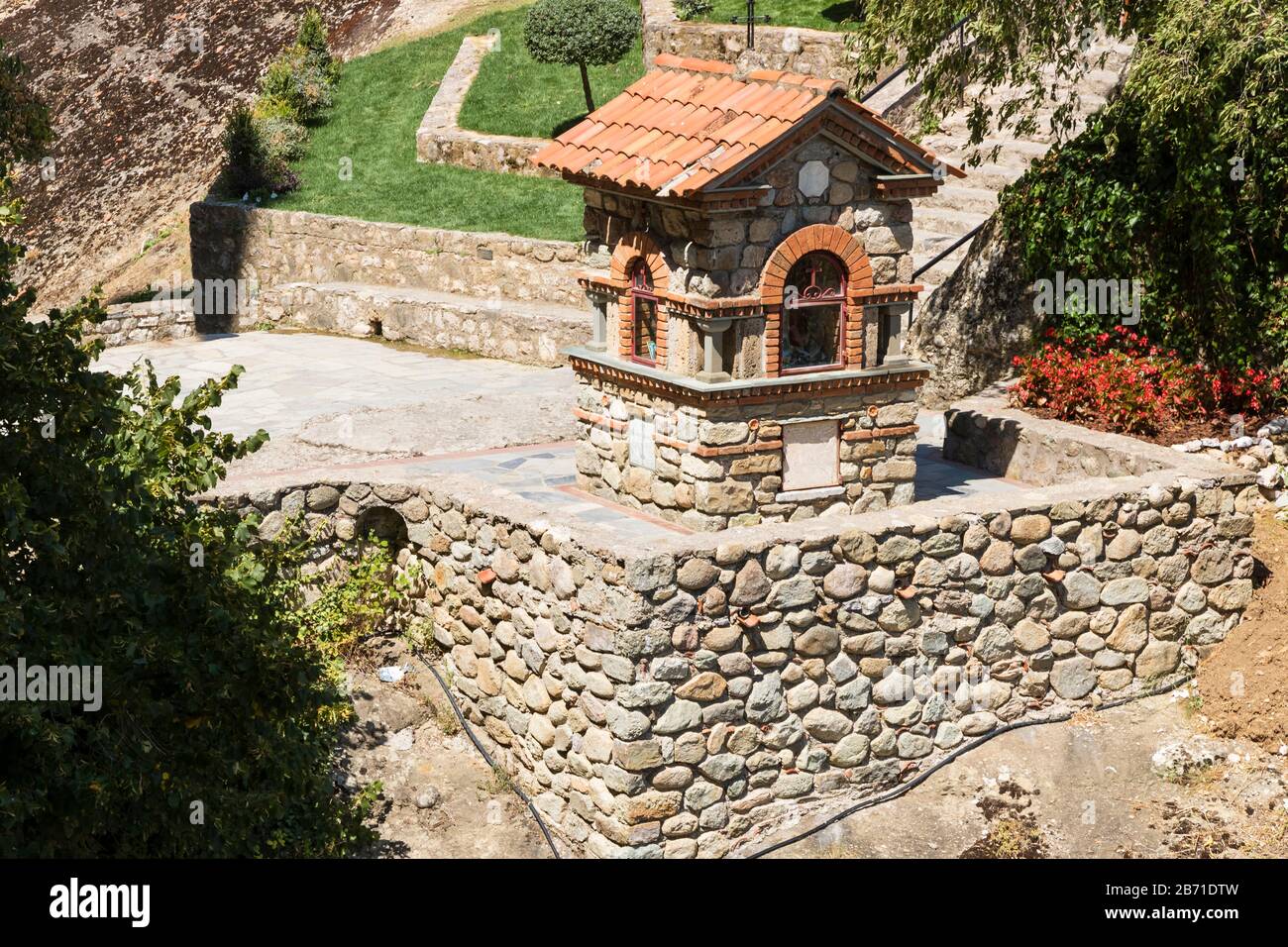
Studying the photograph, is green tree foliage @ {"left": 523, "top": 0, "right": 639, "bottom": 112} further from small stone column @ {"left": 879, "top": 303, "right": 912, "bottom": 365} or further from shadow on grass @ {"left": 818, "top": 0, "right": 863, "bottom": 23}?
small stone column @ {"left": 879, "top": 303, "right": 912, "bottom": 365}

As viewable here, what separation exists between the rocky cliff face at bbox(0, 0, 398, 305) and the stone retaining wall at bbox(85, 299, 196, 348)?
33.3 ft

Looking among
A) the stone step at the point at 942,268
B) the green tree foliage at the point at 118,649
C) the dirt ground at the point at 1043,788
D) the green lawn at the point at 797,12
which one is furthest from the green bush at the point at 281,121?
the green tree foliage at the point at 118,649

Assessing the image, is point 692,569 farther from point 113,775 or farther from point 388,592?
point 113,775

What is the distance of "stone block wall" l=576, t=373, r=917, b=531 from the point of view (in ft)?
41.3

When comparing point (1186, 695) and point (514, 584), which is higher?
point (514, 584)

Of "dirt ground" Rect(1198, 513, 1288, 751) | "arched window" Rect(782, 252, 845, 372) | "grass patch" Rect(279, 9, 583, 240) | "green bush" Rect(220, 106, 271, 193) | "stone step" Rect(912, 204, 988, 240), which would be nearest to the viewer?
"arched window" Rect(782, 252, 845, 372)

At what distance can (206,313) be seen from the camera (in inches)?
977

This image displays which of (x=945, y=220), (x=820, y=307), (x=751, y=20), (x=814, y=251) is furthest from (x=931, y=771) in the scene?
(x=751, y=20)

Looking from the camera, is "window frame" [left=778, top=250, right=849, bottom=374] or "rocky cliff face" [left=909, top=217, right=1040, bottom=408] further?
"rocky cliff face" [left=909, top=217, right=1040, bottom=408]

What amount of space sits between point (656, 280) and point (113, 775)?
5682 mm

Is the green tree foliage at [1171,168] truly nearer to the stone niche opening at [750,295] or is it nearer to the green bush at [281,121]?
the stone niche opening at [750,295]

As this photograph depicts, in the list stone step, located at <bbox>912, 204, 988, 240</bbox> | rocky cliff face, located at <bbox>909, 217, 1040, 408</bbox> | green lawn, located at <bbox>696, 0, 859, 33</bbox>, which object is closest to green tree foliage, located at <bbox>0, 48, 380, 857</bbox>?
rocky cliff face, located at <bbox>909, 217, 1040, 408</bbox>

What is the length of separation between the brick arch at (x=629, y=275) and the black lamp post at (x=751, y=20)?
14295mm

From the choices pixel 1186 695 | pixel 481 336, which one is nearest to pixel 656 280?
pixel 1186 695
